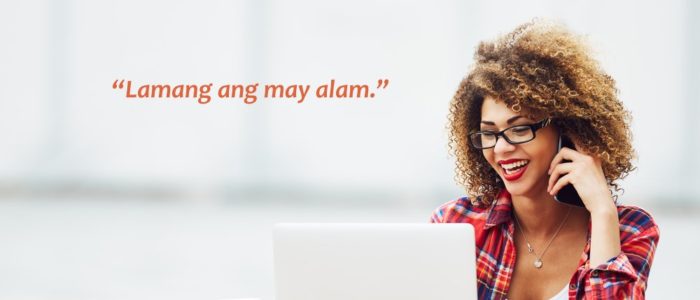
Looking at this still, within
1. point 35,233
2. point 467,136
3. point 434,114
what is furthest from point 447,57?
point 35,233

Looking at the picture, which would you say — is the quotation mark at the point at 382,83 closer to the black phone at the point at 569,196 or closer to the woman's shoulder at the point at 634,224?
the black phone at the point at 569,196

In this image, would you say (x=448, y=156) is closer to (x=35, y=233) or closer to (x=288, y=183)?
(x=288, y=183)

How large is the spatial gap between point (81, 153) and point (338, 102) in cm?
115

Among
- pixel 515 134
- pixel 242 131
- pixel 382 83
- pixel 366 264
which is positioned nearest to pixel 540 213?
pixel 515 134

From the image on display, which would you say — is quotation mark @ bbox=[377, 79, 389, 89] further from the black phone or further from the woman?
the black phone

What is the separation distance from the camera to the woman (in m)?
2.27

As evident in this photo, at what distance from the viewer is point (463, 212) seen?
2449mm

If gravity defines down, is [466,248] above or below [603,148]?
below

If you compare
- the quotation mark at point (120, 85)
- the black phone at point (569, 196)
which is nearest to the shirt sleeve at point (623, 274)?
the black phone at point (569, 196)

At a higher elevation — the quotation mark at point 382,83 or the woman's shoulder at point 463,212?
the quotation mark at point 382,83

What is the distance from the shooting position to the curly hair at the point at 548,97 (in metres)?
2.35

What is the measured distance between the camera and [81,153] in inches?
137

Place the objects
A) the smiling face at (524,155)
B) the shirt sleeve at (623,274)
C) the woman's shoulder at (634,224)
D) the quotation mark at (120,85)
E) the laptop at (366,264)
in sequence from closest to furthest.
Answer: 1. the laptop at (366,264)
2. the shirt sleeve at (623,274)
3. the woman's shoulder at (634,224)
4. the smiling face at (524,155)
5. the quotation mark at (120,85)

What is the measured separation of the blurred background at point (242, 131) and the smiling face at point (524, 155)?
0.81m
